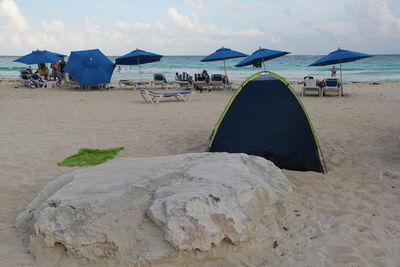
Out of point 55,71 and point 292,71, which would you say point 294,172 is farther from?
point 292,71

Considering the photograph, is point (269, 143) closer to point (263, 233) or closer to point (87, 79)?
point (263, 233)

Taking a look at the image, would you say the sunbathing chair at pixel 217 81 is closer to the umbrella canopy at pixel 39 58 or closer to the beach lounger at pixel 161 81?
the beach lounger at pixel 161 81

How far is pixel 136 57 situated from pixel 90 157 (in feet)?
40.8

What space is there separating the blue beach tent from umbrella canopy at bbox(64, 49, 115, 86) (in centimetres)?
1282

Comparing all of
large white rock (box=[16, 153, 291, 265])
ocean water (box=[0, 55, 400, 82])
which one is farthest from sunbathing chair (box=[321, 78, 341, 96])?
ocean water (box=[0, 55, 400, 82])

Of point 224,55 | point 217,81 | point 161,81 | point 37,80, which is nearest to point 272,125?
point 217,81

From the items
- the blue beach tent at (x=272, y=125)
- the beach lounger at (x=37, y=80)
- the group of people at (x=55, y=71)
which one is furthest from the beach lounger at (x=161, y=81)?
the blue beach tent at (x=272, y=125)

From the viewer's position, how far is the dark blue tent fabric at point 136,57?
1655 cm

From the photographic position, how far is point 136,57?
1714cm

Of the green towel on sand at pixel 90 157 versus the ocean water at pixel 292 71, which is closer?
the green towel on sand at pixel 90 157

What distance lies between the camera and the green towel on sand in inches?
205

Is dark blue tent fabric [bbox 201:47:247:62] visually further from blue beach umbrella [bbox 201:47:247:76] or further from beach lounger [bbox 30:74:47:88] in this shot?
beach lounger [bbox 30:74:47:88]

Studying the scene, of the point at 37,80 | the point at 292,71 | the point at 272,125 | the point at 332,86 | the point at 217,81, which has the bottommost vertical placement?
the point at 272,125

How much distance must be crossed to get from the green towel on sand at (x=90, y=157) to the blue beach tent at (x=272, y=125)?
1.89 metres
